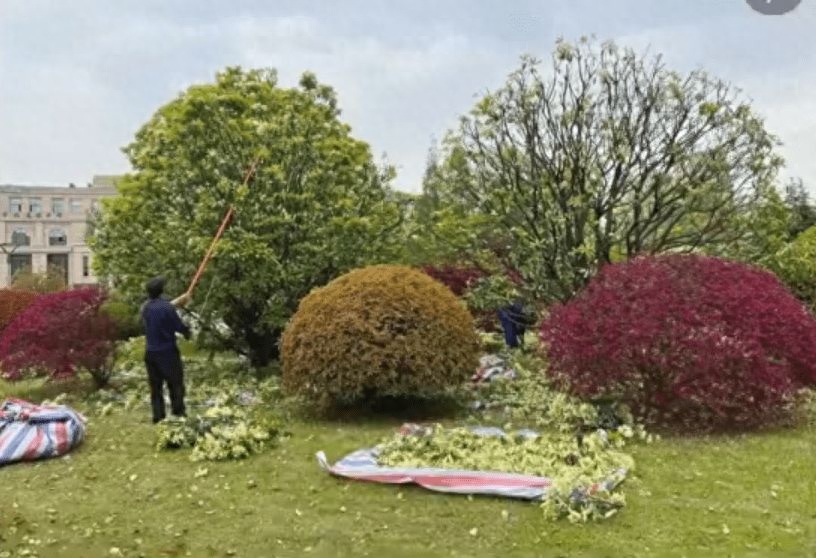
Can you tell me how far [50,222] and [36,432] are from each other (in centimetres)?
6914

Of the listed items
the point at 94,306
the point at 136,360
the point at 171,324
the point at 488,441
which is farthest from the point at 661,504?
the point at 136,360

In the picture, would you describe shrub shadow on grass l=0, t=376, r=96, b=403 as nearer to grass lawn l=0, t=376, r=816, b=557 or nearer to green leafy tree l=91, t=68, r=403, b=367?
green leafy tree l=91, t=68, r=403, b=367

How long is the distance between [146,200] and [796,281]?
9048mm

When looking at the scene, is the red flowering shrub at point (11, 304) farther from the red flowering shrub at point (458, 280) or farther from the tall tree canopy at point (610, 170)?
the tall tree canopy at point (610, 170)

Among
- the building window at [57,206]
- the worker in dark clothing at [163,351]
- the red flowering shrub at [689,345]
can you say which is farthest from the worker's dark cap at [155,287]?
the building window at [57,206]

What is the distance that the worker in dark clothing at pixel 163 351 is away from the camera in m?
7.74

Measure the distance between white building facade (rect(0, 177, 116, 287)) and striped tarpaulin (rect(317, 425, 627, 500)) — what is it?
68.3 meters

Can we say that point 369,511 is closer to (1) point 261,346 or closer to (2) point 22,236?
(1) point 261,346

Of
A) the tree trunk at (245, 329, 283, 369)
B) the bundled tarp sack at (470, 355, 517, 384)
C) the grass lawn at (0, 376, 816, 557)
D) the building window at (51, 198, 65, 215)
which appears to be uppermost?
the building window at (51, 198, 65, 215)

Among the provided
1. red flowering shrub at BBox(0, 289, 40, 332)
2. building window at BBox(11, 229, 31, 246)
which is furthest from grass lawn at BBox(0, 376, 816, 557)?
building window at BBox(11, 229, 31, 246)

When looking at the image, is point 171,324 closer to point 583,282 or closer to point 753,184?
point 583,282

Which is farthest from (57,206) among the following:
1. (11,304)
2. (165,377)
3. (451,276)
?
(165,377)

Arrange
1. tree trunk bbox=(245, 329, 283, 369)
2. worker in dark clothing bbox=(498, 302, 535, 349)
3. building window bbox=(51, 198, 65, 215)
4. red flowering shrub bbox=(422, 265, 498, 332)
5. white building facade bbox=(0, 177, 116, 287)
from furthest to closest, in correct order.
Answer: building window bbox=(51, 198, 65, 215), white building facade bbox=(0, 177, 116, 287), red flowering shrub bbox=(422, 265, 498, 332), worker in dark clothing bbox=(498, 302, 535, 349), tree trunk bbox=(245, 329, 283, 369)

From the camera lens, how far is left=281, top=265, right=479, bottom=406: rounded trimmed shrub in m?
7.58
